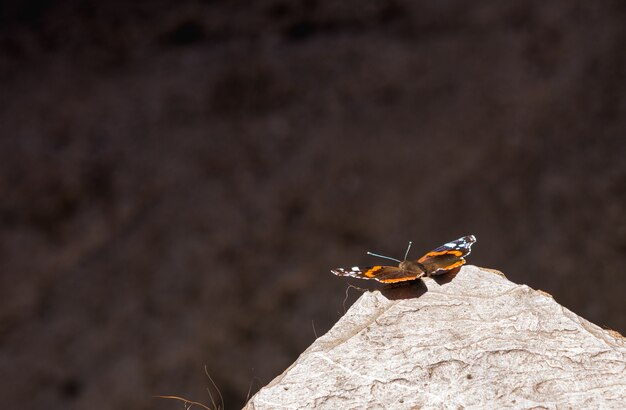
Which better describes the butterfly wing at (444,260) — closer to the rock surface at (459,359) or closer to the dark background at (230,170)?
the rock surface at (459,359)

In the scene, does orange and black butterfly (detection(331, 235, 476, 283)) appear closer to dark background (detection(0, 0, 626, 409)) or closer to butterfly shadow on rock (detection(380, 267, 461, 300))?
butterfly shadow on rock (detection(380, 267, 461, 300))

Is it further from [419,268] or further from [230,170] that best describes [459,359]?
[230,170]

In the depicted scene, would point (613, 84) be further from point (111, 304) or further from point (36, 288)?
point (36, 288)

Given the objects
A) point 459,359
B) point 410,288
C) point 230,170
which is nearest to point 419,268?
point 410,288

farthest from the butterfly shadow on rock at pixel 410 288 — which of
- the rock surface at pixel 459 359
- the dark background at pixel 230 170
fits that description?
the dark background at pixel 230 170

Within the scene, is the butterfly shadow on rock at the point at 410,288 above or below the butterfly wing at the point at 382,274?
below

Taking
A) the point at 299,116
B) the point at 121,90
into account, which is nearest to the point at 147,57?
the point at 121,90

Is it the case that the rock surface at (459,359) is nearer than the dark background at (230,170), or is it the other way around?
the rock surface at (459,359)
